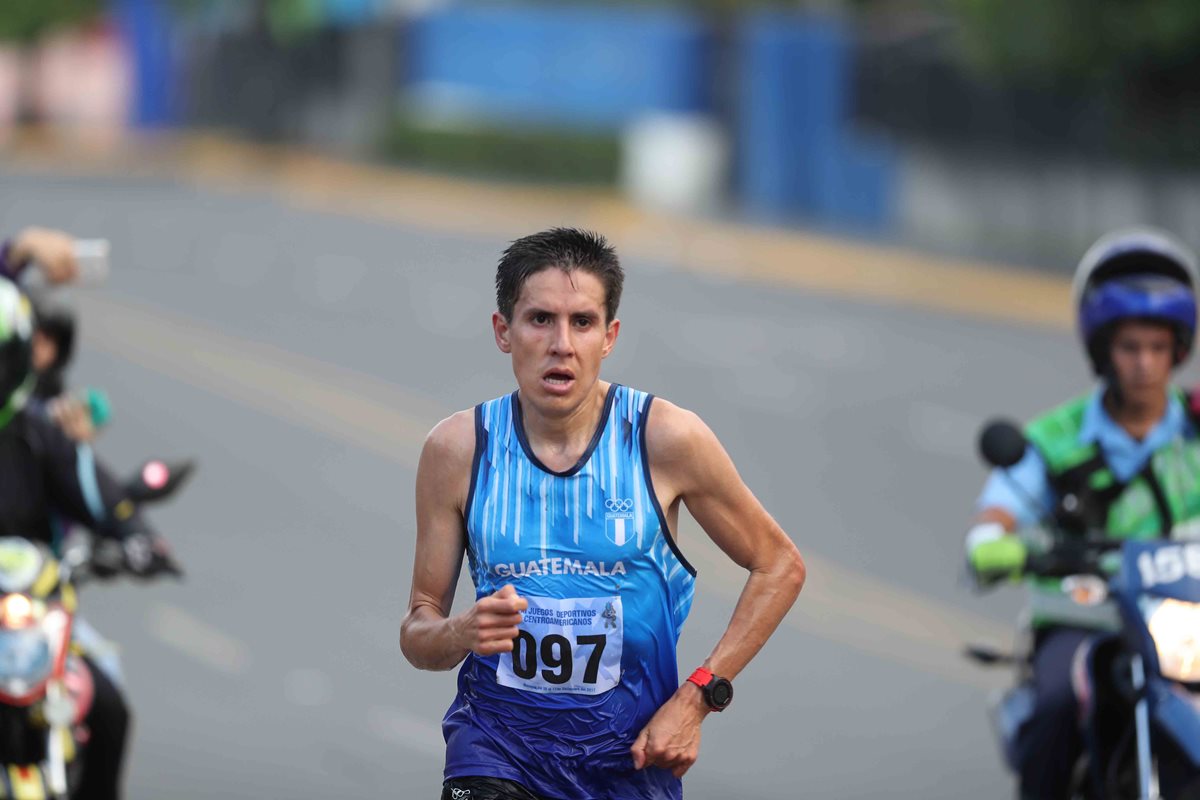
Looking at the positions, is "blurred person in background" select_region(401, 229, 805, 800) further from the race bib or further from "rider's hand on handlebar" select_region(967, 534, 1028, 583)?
"rider's hand on handlebar" select_region(967, 534, 1028, 583)

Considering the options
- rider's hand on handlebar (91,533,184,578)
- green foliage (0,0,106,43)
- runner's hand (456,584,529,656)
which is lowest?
runner's hand (456,584,529,656)

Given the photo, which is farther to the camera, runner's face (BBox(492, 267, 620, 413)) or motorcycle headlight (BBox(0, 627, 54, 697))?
motorcycle headlight (BBox(0, 627, 54, 697))

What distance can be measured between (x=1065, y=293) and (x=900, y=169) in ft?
33.8

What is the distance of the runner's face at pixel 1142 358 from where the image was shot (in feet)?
22.5

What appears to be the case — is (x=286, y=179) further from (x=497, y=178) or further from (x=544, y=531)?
(x=544, y=531)

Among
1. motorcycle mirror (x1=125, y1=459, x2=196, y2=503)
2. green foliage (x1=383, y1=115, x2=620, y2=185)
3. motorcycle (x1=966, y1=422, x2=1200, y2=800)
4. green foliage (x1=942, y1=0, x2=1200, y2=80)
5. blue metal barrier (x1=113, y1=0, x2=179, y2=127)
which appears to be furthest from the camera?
blue metal barrier (x1=113, y1=0, x2=179, y2=127)

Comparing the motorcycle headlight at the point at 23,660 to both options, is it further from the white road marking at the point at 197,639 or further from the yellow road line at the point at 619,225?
the yellow road line at the point at 619,225

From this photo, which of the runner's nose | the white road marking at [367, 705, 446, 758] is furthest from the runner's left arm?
the white road marking at [367, 705, 446, 758]

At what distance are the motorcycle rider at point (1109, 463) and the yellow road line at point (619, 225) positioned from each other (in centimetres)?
2063

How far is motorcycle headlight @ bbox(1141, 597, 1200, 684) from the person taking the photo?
5.76 meters

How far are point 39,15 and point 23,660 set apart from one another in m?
79.1

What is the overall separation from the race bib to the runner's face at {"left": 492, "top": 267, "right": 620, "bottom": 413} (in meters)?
0.42

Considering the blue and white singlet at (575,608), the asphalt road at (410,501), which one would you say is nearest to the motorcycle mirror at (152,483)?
the blue and white singlet at (575,608)

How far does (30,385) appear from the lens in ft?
21.9
